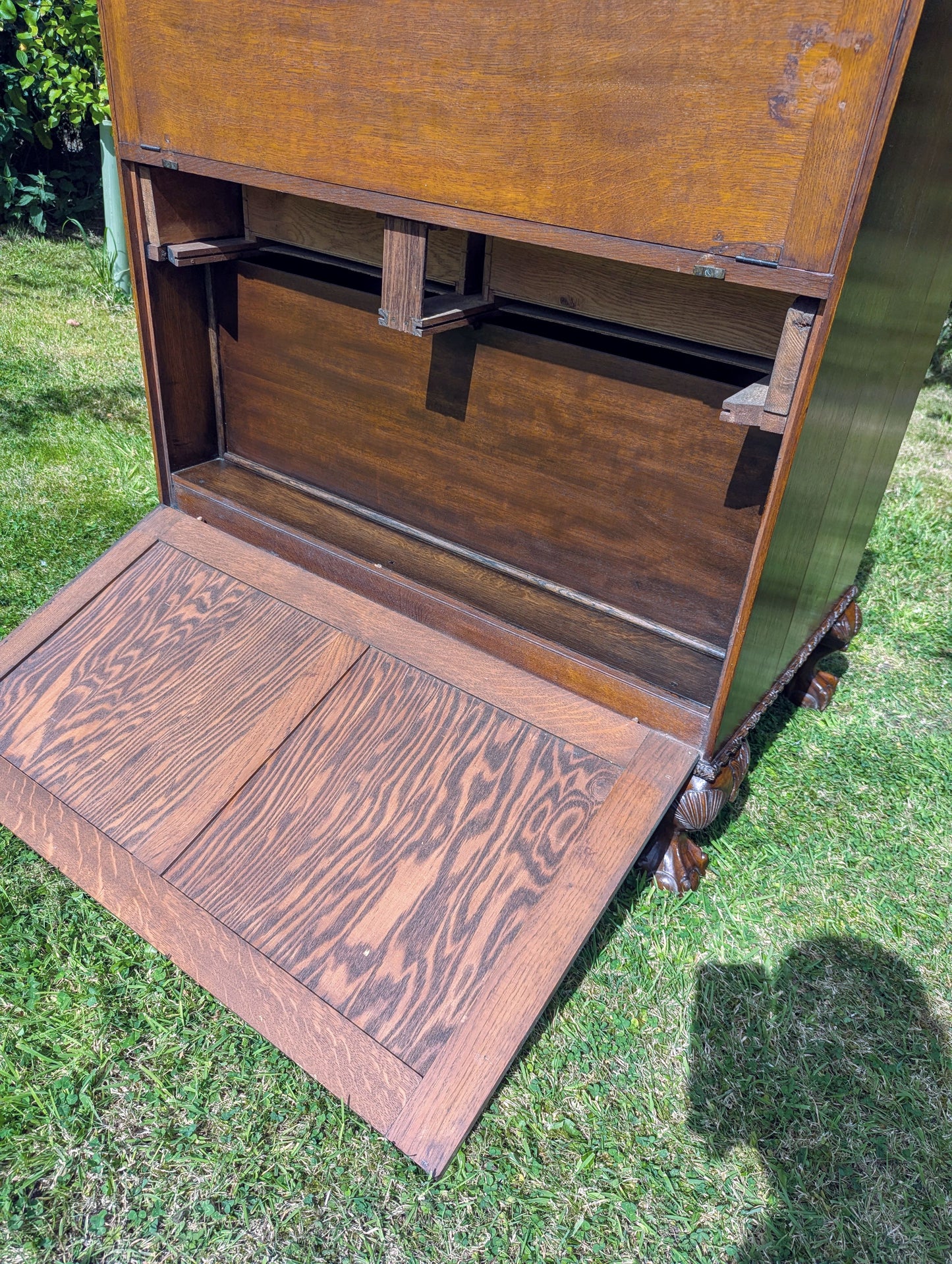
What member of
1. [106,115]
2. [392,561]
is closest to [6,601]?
[392,561]

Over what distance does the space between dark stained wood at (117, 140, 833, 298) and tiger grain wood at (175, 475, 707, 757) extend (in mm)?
898

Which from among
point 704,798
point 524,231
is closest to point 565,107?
point 524,231

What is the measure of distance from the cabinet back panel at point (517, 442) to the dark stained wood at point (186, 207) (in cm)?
16

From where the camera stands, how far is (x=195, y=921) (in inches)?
81.4

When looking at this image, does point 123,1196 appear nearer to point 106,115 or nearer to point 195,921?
point 195,921

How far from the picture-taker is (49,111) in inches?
248

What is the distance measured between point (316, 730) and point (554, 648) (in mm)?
624

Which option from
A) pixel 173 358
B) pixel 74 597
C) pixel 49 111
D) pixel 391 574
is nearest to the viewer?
pixel 391 574

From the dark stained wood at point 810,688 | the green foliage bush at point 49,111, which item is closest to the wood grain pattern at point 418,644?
the dark stained wood at point 810,688

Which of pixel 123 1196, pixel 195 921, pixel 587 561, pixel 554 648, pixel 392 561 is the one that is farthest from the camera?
pixel 392 561

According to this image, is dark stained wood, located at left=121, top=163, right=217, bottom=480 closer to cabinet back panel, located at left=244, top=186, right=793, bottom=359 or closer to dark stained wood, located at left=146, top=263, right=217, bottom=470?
dark stained wood, located at left=146, top=263, right=217, bottom=470

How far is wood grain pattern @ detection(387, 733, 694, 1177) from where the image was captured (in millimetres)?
1735

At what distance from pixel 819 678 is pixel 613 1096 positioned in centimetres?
179

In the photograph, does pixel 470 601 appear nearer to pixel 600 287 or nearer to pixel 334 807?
pixel 334 807
